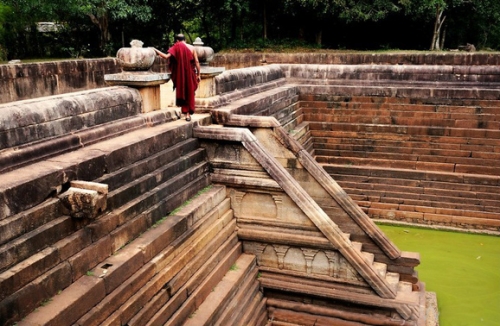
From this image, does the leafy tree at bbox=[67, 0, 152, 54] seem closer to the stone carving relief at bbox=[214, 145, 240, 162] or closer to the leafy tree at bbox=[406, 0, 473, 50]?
the leafy tree at bbox=[406, 0, 473, 50]

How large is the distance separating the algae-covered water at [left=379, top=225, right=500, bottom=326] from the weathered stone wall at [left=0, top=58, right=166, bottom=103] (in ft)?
26.3

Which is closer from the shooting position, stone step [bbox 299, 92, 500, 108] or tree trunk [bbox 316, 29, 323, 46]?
stone step [bbox 299, 92, 500, 108]

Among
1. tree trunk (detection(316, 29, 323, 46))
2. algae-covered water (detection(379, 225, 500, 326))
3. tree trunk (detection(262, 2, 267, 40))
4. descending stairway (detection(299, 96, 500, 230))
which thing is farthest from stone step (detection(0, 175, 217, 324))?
tree trunk (detection(262, 2, 267, 40))

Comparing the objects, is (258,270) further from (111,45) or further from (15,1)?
(111,45)

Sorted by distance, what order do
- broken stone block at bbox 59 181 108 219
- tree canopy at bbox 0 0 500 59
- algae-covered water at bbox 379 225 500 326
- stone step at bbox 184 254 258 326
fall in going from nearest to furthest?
broken stone block at bbox 59 181 108 219, stone step at bbox 184 254 258 326, algae-covered water at bbox 379 225 500 326, tree canopy at bbox 0 0 500 59

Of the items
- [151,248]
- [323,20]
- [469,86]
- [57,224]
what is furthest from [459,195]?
[323,20]

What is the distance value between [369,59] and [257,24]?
31.5 feet

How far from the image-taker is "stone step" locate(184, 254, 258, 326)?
4.96 meters

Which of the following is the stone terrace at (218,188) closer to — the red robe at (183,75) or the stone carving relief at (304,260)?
the stone carving relief at (304,260)

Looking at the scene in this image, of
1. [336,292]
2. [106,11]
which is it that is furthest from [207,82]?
[106,11]

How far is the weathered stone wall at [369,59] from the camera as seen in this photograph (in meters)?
13.6

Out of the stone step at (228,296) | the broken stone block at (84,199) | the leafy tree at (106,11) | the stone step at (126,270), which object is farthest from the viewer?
the leafy tree at (106,11)

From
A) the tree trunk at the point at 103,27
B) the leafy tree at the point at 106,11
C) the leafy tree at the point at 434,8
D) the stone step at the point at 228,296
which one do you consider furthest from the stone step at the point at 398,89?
the tree trunk at the point at 103,27

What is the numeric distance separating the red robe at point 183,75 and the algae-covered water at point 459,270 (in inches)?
191
